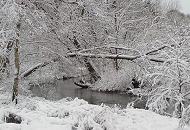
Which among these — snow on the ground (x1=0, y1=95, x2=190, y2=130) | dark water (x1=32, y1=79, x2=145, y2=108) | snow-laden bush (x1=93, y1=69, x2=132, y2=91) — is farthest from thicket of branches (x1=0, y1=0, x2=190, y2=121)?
snow-laden bush (x1=93, y1=69, x2=132, y2=91)

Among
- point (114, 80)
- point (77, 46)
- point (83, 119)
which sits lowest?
point (83, 119)

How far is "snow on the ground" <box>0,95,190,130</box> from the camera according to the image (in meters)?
7.02

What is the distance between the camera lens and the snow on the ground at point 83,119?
7.02 m

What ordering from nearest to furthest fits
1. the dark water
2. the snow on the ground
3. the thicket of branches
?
1. the snow on the ground
2. the thicket of branches
3. the dark water

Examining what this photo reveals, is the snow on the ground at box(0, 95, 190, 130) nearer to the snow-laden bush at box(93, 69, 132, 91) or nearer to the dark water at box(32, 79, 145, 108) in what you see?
the dark water at box(32, 79, 145, 108)

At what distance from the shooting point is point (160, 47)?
11859mm

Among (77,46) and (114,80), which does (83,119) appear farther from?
(114,80)

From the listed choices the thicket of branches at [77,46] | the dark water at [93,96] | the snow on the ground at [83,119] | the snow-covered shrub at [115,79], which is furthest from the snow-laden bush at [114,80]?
the snow on the ground at [83,119]

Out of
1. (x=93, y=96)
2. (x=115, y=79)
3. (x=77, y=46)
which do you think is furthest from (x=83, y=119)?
(x=115, y=79)

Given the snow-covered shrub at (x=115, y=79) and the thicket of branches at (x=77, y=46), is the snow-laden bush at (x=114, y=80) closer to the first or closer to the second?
the snow-covered shrub at (x=115, y=79)

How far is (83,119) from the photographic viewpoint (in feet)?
23.5

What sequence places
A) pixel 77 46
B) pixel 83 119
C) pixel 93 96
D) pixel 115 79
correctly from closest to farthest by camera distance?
pixel 83 119, pixel 77 46, pixel 93 96, pixel 115 79

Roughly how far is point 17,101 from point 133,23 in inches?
594

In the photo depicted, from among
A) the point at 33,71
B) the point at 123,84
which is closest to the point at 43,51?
the point at 33,71
